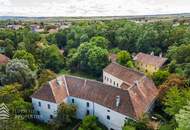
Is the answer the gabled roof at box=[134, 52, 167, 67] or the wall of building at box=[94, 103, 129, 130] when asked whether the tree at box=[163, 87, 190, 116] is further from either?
the gabled roof at box=[134, 52, 167, 67]

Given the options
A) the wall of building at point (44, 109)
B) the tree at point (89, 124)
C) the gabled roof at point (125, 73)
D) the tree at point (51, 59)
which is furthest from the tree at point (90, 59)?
the tree at point (89, 124)

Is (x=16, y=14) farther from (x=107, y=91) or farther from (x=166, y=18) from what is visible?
(x=166, y=18)

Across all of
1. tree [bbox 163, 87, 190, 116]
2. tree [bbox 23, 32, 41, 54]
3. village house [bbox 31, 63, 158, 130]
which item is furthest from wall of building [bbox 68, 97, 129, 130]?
tree [bbox 23, 32, 41, 54]

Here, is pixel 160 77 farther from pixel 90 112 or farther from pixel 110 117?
pixel 90 112

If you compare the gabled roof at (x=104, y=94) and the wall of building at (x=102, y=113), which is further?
the wall of building at (x=102, y=113)

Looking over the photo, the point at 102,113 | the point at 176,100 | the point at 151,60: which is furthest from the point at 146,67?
the point at 176,100

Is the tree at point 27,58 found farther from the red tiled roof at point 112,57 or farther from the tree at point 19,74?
the red tiled roof at point 112,57
